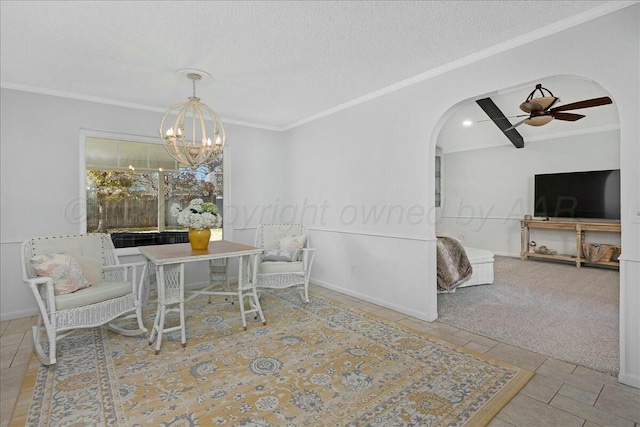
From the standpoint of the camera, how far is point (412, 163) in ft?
11.6

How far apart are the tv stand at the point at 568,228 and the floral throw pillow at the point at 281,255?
5.46 meters

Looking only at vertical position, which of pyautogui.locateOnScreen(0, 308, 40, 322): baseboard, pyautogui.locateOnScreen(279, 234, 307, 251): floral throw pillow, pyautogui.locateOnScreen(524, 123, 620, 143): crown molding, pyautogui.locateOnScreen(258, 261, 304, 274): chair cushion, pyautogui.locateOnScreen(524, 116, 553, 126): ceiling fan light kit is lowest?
pyautogui.locateOnScreen(0, 308, 40, 322): baseboard

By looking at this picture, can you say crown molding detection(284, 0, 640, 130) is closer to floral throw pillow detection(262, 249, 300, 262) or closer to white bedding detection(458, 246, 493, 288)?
floral throw pillow detection(262, 249, 300, 262)

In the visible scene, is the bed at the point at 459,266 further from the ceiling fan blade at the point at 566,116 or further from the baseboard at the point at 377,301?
the ceiling fan blade at the point at 566,116

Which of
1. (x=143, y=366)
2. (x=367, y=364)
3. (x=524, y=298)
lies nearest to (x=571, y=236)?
(x=524, y=298)

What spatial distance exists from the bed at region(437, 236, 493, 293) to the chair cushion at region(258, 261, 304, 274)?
190 cm

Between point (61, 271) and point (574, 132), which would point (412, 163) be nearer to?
point (61, 271)

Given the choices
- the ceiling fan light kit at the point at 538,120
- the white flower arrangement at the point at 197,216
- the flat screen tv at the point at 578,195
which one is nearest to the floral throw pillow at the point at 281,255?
the white flower arrangement at the point at 197,216

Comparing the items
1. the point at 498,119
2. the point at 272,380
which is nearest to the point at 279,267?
the point at 272,380

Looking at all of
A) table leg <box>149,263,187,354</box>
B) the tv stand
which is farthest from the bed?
table leg <box>149,263,187,354</box>

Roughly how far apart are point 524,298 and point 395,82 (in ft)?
10.4

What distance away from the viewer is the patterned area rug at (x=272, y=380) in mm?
1896

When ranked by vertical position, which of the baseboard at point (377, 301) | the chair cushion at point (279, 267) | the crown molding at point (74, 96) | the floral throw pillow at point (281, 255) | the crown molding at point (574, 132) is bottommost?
the baseboard at point (377, 301)

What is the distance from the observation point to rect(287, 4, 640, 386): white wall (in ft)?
7.11
